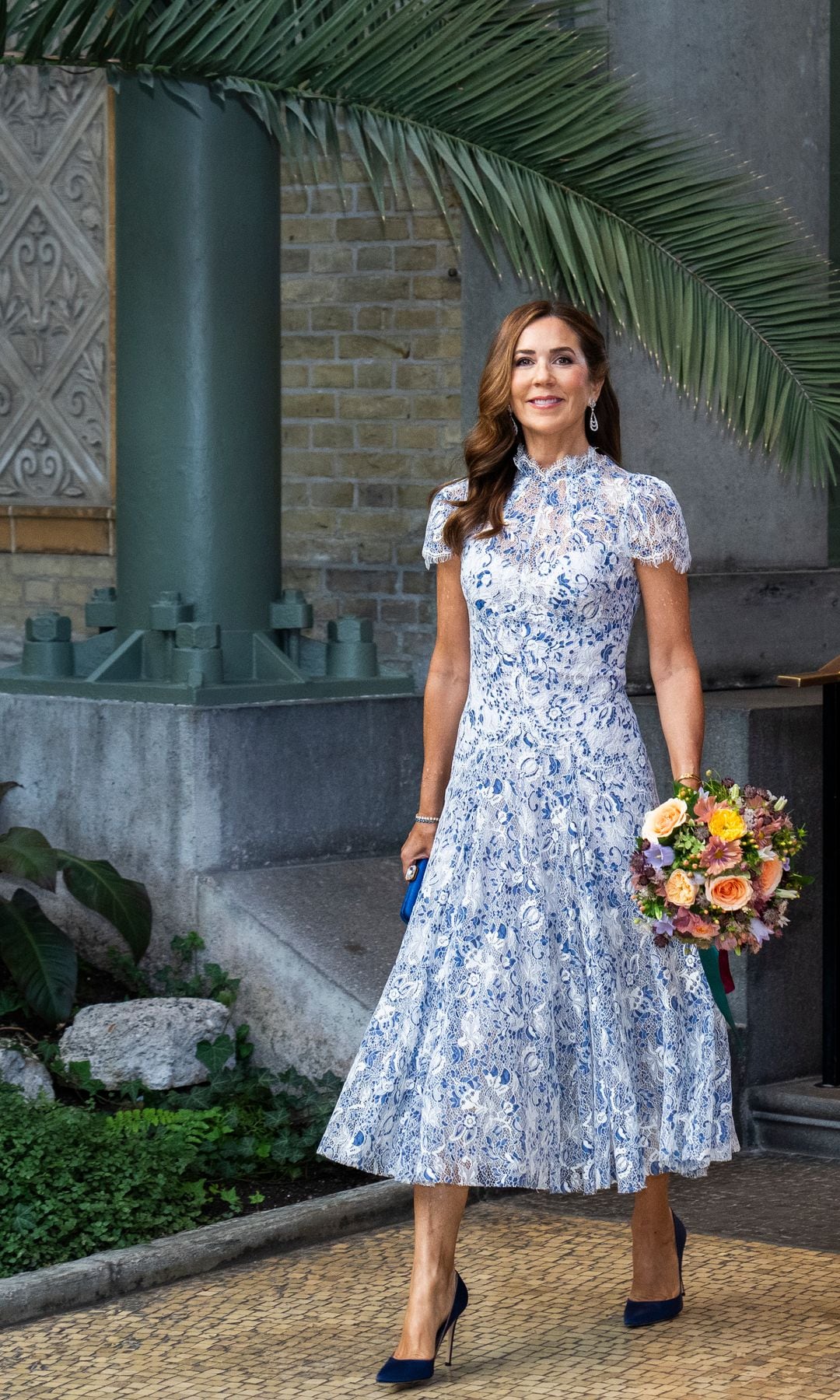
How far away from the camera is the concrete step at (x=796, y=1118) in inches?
231

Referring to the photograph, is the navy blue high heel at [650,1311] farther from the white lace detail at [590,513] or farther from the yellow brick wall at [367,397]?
the yellow brick wall at [367,397]

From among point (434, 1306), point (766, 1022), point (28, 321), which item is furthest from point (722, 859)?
point (28, 321)

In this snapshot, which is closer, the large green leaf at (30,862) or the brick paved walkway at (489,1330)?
the brick paved walkway at (489,1330)

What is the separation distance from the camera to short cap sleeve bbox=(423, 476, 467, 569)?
434 centimetres

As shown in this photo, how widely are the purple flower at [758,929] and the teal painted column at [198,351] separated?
3.13 m

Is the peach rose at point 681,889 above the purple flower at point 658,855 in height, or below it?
below

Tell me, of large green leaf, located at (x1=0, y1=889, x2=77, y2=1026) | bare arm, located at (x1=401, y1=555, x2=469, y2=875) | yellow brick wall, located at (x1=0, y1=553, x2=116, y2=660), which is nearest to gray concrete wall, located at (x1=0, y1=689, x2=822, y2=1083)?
large green leaf, located at (x1=0, y1=889, x2=77, y2=1026)

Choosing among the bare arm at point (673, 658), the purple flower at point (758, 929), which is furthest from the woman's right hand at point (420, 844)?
the purple flower at point (758, 929)

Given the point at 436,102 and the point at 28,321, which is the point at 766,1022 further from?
the point at 28,321

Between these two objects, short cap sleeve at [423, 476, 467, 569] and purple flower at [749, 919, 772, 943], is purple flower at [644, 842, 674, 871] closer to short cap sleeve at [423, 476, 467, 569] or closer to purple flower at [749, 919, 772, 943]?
purple flower at [749, 919, 772, 943]

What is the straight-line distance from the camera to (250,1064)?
610cm

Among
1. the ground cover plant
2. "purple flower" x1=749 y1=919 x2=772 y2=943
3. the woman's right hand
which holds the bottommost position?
the ground cover plant

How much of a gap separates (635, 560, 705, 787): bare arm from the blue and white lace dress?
0.04 meters

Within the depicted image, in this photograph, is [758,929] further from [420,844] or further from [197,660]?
[197,660]
